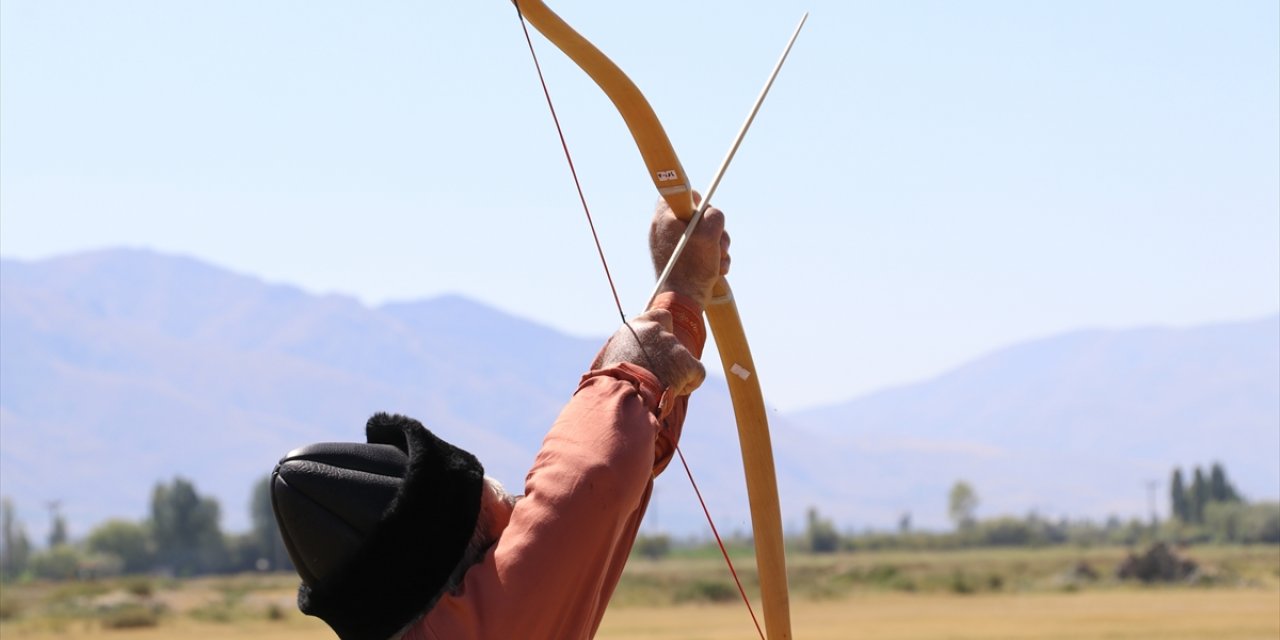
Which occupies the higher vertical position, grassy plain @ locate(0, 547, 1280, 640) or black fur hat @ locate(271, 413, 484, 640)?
black fur hat @ locate(271, 413, 484, 640)

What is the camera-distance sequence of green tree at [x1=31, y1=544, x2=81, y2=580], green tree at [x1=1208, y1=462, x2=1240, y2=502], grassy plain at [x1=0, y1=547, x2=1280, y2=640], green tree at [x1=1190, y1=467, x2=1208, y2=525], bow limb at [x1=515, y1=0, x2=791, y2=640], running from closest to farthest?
bow limb at [x1=515, y1=0, x2=791, y2=640] → grassy plain at [x1=0, y1=547, x2=1280, y2=640] → green tree at [x1=31, y1=544, x2=81, y2=580] → green tree at [x1=1190, y1=467, x2=1208, y2=525] → green tree at [x1=1208, y1=462, x2=1240, y2=502]

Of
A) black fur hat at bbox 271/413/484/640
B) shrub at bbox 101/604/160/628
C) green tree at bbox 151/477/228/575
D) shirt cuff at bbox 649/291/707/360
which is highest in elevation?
green tree at bbox 151/477/228/575

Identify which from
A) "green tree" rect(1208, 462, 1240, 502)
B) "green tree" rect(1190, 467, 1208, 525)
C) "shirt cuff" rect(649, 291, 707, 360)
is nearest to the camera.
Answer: "shirt cuff" rect(649, 291, 707, 360)

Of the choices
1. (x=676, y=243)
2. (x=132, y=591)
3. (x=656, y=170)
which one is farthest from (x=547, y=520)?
(x=132, y=591)

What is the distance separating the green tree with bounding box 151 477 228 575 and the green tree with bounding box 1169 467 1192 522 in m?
62.1

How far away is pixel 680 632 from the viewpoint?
125 ft

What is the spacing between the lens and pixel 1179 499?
124m

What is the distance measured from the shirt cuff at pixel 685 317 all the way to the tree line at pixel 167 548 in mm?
93966

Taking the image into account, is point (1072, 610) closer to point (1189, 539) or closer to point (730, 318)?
point (730, 318)

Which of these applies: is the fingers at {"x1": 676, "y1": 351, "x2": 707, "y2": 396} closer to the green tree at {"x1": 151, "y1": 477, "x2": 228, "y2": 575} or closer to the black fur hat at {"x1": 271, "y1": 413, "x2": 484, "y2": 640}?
the black fur hat at {"x1": 271, "y1": 413, "x2": 484, "y2": 640}

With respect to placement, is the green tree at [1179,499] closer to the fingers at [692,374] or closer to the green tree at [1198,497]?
the green tree at [1198,497]

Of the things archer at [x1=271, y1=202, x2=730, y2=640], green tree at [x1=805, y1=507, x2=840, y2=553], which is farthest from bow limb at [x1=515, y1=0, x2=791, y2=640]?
green tree at [x1=805, y1=507, x2=840, y2=553]

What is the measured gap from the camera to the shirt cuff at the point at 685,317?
7.66 feet

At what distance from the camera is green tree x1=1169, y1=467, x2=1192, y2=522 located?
11981 centimetres
